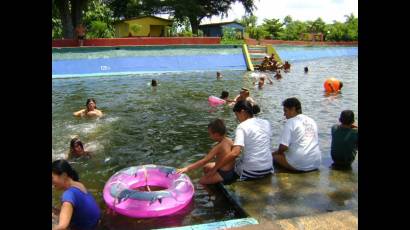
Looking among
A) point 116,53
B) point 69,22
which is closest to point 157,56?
point 116,53

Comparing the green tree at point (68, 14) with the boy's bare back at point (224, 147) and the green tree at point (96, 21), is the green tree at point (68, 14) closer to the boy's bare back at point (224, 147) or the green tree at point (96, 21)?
the green tree at point (96, 21)

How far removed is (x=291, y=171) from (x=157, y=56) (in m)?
19.3

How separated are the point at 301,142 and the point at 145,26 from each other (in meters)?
36.8

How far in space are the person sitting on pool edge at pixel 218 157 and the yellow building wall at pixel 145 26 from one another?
115 ft

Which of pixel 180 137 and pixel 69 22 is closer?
pixel 180 137

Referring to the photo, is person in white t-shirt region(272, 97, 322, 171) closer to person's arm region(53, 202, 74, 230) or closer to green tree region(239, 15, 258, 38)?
person's arm region(53, 202, 74, 230)

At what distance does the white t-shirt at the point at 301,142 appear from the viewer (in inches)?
210

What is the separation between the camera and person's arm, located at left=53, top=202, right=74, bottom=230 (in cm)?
328

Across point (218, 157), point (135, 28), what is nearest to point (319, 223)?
point (218, 157)

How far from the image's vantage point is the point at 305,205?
4.61 metres

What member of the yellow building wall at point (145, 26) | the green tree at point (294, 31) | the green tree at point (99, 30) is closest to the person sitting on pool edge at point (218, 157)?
the green tree at point (99, 30)

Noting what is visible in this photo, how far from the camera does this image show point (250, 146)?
5.11 metres

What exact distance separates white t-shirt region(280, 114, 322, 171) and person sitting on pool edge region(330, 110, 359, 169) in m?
0.45
